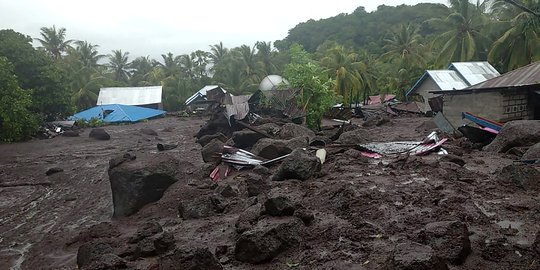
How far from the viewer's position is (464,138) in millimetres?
13117

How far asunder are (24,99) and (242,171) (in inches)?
717

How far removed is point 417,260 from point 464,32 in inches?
1241

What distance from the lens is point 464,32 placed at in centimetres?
3089

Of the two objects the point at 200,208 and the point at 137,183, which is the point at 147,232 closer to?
the point at 200,208

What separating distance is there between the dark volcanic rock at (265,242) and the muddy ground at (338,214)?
84 millimetres

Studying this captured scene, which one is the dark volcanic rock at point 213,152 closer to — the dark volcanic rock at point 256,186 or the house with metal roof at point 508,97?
the dark volcanic rock at point 256,186

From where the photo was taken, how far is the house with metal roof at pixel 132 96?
4306cm

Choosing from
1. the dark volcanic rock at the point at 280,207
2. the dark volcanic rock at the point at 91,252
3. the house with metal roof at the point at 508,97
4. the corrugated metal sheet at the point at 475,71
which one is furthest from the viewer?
the corrugated metal sheet at the point at 475,71

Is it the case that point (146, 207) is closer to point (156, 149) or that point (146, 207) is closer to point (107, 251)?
point (107, 251)

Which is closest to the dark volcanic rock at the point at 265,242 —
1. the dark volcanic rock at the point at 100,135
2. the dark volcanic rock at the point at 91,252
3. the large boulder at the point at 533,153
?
the dark volcanic rock at the point at 91,252

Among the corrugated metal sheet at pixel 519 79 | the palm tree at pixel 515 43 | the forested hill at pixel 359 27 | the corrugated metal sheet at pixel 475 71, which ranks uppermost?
the forested hill at pixel 359 27

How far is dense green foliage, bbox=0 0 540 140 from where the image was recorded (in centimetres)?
2238

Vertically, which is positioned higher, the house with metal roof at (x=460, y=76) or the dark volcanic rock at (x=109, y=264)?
the house with metal roof at (x=460, y=76)

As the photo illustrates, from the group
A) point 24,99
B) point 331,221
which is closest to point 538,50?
point 331,221
